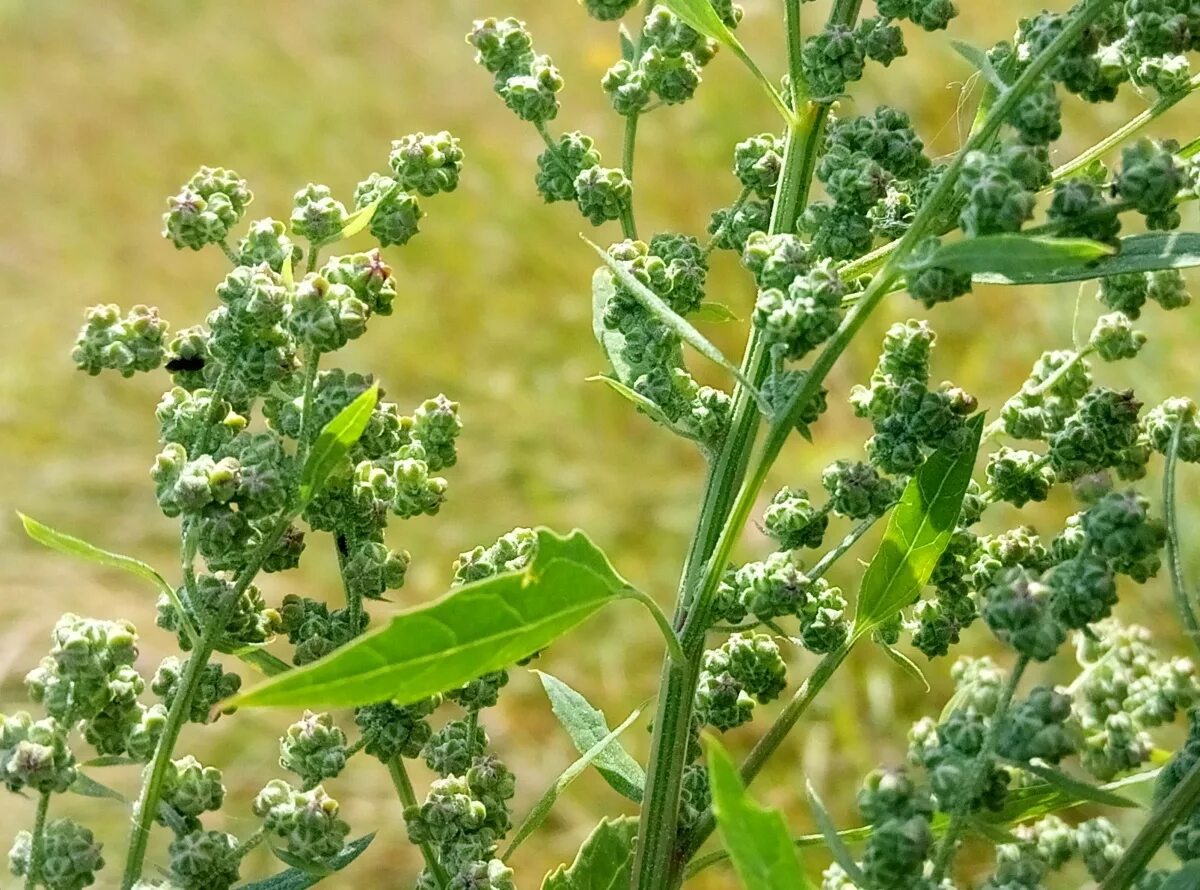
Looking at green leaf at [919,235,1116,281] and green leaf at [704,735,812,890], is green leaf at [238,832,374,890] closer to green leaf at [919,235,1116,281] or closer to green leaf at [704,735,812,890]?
green leaf at [704,735,812,890]

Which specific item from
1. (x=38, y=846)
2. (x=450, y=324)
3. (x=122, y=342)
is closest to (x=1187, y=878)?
(x=38, y=846)

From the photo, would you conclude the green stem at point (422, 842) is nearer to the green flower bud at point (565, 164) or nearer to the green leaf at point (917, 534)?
the green leaf at point (917, 534)

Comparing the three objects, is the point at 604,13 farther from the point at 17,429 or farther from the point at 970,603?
the point at 17,429

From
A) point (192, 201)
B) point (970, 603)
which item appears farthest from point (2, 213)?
point (970, 603)

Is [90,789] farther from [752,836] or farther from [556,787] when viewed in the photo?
[752,836]

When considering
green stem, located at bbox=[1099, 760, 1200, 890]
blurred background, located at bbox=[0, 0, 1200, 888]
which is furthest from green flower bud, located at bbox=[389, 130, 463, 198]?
blurred background, located at bbox=[0, 0, 1200, 888]

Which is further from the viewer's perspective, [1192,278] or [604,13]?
[1192,278]
